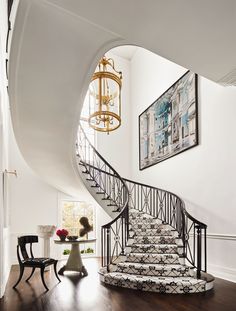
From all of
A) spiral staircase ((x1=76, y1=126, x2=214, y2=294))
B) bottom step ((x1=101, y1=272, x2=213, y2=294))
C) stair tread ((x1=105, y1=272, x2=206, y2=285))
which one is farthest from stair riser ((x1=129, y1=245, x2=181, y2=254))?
bottom step ((x1=101, y1=272, x2=213, y2=294))

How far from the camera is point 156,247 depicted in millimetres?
6332

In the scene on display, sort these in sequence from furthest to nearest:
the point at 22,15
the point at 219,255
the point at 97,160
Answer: the point at 97,160 → the point at 219,255 → the point at 22,15

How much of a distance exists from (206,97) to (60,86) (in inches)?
131

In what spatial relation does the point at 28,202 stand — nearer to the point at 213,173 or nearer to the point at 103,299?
the point at 103,299

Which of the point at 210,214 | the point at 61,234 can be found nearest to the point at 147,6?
the point at 210,214

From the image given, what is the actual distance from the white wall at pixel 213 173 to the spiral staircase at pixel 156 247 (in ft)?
1.04

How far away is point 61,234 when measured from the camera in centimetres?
694

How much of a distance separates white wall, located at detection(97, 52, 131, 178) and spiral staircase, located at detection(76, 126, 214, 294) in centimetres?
117

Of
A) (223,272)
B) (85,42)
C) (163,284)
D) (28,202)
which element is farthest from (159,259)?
(28,202)

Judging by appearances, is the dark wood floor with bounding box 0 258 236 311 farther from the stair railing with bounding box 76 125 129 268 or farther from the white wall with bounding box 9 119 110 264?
the white wall with bounding box 9 119 110 264

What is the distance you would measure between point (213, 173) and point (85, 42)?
377 cm

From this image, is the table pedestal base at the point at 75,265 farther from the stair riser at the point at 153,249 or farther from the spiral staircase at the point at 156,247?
the stair riser at the point at 153,249

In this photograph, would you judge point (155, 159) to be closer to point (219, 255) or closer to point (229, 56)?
point (219, 255)

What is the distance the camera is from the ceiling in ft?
11.1
